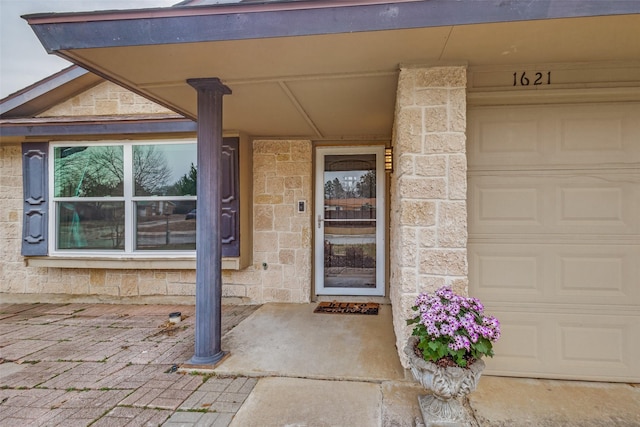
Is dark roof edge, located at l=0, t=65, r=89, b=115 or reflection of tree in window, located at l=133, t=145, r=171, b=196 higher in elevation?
dark roof edge, located at l=0, t=65, r=89, b=115

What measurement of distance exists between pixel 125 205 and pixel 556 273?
16.1 feet

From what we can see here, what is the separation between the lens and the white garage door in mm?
2412

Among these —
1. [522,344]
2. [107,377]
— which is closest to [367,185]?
[522,344]

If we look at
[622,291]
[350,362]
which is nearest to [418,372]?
[350,362]

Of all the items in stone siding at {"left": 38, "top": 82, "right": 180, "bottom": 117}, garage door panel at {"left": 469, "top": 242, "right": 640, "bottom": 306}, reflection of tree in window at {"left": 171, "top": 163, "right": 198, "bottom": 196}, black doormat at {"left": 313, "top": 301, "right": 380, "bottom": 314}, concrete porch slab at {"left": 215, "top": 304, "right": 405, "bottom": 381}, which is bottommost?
concrete porch slab at {"left": 215, "top": 304, "right": 405, "bottom": 381}

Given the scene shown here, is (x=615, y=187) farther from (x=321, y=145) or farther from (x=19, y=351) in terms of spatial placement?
(x=19, y=351)

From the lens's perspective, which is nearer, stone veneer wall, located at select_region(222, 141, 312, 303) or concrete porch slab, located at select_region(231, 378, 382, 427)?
concrete porch slab, located at select_region(231, 378, 382, 427)

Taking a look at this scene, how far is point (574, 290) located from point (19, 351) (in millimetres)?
4743

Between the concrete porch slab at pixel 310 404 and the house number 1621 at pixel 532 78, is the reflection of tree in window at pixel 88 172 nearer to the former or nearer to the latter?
the concrete porch slab at pixel 310 404

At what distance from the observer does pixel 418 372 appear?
6.31 feet

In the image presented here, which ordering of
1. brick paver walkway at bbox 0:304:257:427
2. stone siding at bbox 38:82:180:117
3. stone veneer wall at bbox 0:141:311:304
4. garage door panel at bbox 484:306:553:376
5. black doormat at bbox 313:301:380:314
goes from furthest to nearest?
stone siding at bbox 38:82:180:117 < stone veneer wall at bbox 0:141:311:304 < black doormat at bbox 313:301:380:314 < garage door panel at bbox 484:306:553:376 < brick paver walkway at bbox 0:304:257:427

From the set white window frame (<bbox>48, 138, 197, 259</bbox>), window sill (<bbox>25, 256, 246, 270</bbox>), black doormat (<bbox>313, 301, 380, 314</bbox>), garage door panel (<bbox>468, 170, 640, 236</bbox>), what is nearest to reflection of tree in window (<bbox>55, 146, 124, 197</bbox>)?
white window frame (<bbox>48, 138, 197, 259</bbox>)

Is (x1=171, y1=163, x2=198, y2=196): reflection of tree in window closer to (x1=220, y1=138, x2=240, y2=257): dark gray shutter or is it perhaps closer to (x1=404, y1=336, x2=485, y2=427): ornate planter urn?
Result: (x1=220, y1=138, x2=240, y2=257): dark gray shutter

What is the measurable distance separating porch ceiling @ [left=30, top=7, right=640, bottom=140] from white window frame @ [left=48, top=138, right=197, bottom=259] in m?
1.79
